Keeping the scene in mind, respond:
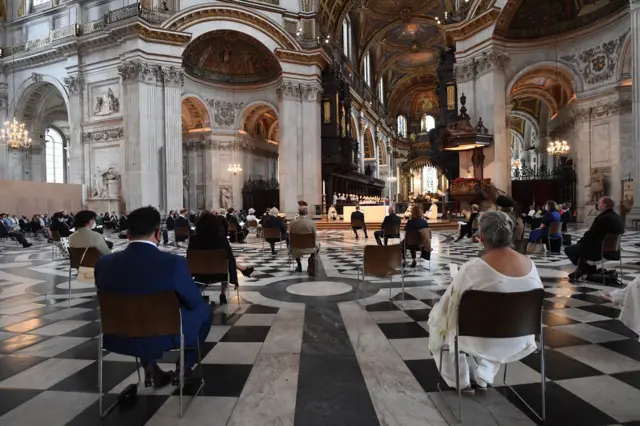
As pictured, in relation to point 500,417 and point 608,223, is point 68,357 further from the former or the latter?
point 608,223

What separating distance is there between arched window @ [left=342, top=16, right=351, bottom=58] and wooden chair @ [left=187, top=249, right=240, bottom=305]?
29.8 metres

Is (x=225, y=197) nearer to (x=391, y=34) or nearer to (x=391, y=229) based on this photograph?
(x=391, y=229)

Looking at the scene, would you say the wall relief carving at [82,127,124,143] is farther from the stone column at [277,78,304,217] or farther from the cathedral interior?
the stone column at [277,78,304,217]

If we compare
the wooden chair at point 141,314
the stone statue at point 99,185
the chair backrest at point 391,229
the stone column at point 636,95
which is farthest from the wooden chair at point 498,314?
the stone statue at point 99,185

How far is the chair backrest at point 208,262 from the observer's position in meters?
4.71

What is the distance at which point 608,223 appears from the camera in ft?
19.2

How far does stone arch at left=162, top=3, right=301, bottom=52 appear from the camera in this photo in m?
19.8

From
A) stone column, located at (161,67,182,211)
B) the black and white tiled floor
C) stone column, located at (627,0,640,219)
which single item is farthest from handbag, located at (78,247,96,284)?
Result: stone column, located at (161,67,182,211)

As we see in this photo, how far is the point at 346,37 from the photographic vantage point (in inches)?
1272

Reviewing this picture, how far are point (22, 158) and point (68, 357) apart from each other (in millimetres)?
28207

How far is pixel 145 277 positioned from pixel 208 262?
238 cm

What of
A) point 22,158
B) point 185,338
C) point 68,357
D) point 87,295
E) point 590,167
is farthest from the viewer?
point 22,158

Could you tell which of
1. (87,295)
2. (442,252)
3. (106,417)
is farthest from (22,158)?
(106,417)

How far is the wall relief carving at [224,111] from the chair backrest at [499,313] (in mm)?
25465
